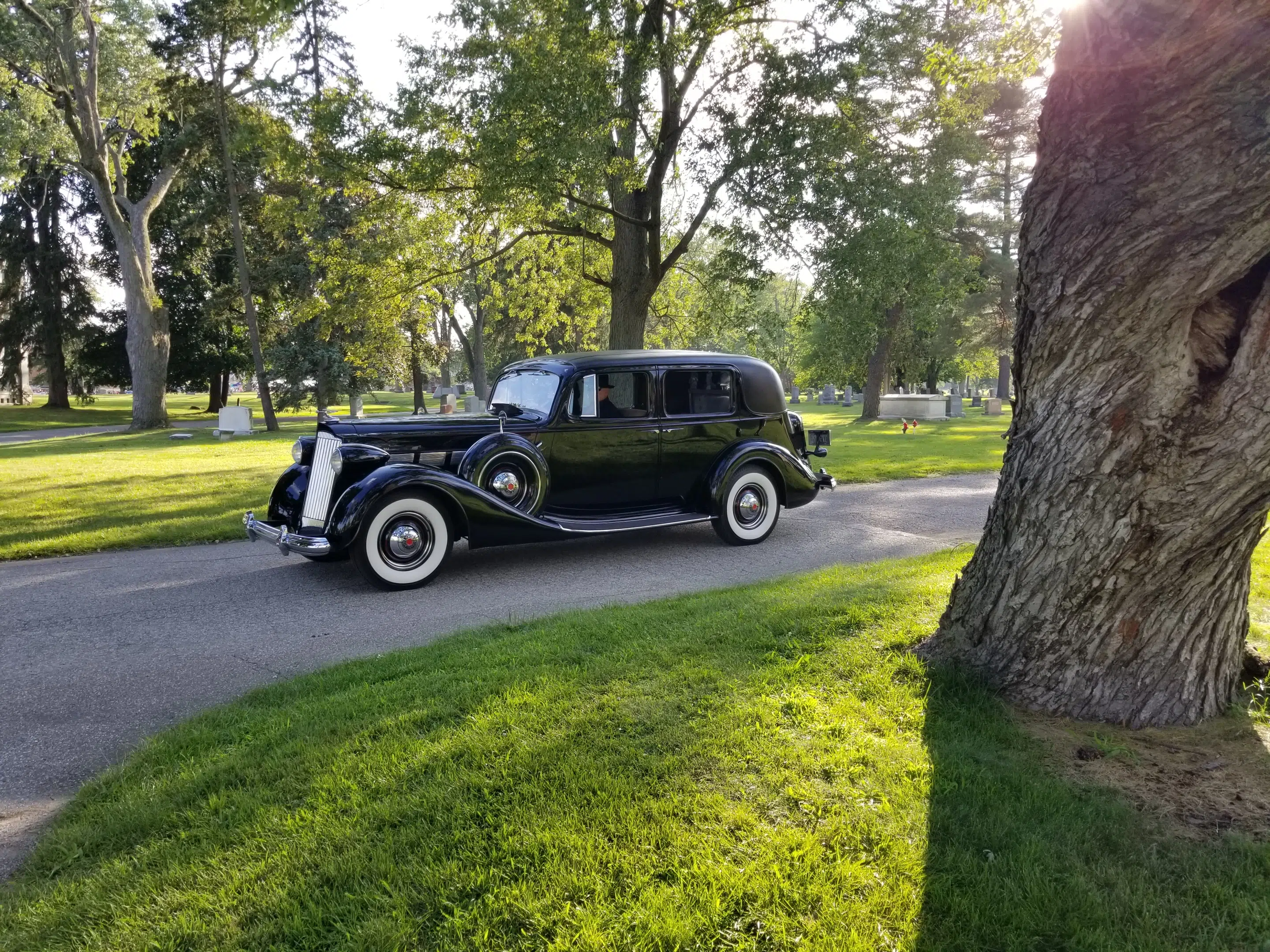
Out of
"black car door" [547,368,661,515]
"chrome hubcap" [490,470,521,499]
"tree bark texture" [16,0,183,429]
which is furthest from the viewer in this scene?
"tree bark texture" [16,0,183,429]

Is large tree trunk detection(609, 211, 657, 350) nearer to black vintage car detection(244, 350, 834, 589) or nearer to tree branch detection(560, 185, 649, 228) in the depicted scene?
tree branch detection(560, 185, 649, 228)

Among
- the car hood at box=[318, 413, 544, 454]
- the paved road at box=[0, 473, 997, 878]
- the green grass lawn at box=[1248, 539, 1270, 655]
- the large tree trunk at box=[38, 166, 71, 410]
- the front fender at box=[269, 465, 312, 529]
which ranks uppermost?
the large tree trunk at box=[38, 166, 71, 410]

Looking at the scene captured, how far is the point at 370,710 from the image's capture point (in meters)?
3.54

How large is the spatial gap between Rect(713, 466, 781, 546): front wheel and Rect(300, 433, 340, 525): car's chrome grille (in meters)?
3.80

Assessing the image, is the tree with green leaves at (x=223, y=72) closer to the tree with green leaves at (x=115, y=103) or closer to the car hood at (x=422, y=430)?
the tree with green leaves at (x=115, y=103)

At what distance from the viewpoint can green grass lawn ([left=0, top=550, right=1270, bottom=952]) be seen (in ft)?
6.95

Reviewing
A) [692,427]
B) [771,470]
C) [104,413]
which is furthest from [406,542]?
[104,413]

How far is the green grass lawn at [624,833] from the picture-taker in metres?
2.12

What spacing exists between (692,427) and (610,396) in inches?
38.6

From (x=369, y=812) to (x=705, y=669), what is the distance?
181 centimetres

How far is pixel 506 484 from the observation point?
6859mm

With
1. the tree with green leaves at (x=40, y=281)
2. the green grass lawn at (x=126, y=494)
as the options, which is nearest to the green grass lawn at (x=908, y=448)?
the green grass lawn at (x=126, y=494)

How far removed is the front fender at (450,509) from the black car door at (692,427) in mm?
1601

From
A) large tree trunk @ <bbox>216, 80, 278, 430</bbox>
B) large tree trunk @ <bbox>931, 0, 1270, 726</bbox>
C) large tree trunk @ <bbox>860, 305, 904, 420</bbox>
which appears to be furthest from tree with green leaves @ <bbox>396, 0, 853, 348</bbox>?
large tree trunk @ <bbox>860, 305, 904, 420</bbox>
